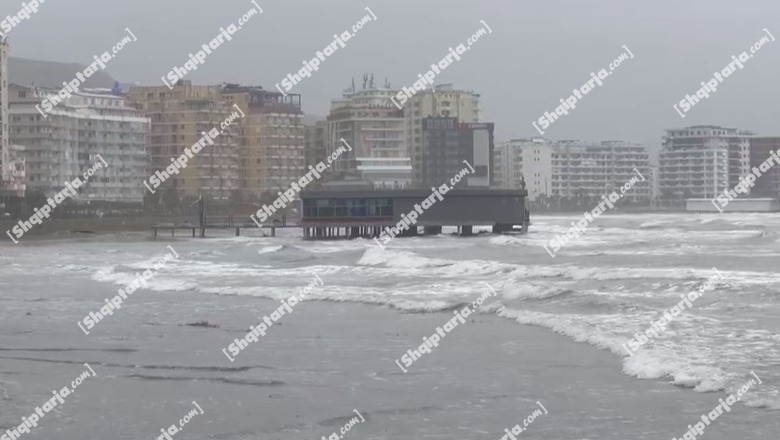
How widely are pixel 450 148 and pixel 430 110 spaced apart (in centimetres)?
1684

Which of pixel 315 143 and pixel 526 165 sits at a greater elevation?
pixel 315 143

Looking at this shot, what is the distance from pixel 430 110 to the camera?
163 metres

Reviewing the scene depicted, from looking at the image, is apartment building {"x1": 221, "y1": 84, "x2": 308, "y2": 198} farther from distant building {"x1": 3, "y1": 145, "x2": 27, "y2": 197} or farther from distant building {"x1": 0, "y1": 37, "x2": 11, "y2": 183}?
distant building {"x1": 0, "y1": 37, "x2": 11, "y2": 183}

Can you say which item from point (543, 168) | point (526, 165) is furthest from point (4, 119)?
point (543, 168)

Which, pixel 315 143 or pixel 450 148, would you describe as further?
pixel 315 143

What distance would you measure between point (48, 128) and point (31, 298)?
79.8 metres

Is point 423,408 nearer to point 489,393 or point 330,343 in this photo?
point 489,393

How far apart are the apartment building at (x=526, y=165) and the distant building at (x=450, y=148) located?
32.9 meters

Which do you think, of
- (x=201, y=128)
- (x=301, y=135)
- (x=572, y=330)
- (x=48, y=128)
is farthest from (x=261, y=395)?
(x=301, y=135)

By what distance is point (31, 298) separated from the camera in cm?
2538

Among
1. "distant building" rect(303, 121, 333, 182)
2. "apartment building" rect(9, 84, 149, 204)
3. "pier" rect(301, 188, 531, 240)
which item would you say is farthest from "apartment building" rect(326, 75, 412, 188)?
"pier" rect(301, 188, 531, 240)

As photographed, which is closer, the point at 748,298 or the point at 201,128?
the point at 748,298

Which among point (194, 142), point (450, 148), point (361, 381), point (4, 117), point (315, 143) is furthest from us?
point (315, 143)

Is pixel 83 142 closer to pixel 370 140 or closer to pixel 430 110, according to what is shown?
pixel 370 140
